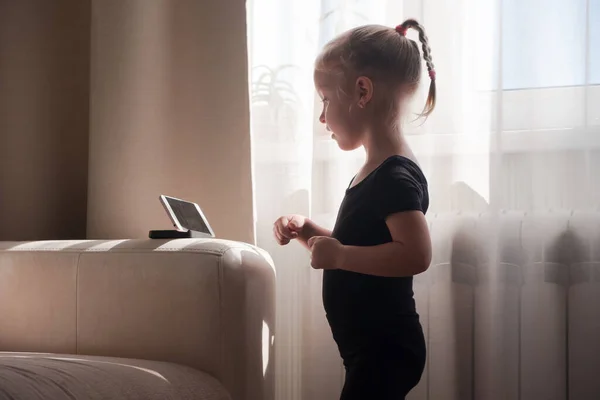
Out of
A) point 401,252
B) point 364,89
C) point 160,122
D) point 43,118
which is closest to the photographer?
point 401,252

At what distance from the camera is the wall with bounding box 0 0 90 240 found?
6.33 ft

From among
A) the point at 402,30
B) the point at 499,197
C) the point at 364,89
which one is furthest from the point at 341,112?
the point at 499,197

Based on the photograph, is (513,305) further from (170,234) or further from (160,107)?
(160,107)

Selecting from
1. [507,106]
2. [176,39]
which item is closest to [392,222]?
[507,106]

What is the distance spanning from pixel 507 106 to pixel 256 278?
742mm

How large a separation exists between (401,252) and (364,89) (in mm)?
324

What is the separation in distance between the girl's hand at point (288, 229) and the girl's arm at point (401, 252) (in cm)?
26

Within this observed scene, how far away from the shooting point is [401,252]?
3.87 feet

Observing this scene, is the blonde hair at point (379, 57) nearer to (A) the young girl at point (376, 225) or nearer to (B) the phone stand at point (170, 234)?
(A) the young girl at point (376, 225)

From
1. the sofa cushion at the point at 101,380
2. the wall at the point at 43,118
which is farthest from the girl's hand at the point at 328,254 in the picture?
the wall at the point at 43,118

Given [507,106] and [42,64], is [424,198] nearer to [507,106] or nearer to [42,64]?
[507,106]

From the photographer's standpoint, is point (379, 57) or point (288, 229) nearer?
point (379, 57)

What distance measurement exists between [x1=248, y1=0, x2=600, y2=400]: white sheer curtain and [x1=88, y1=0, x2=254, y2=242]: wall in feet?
0.75

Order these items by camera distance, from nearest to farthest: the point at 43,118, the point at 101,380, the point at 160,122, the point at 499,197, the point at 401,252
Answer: the point at 101,380
the point at 401,252
the point at 499,197
the point at 160,122
the point at 43,118
